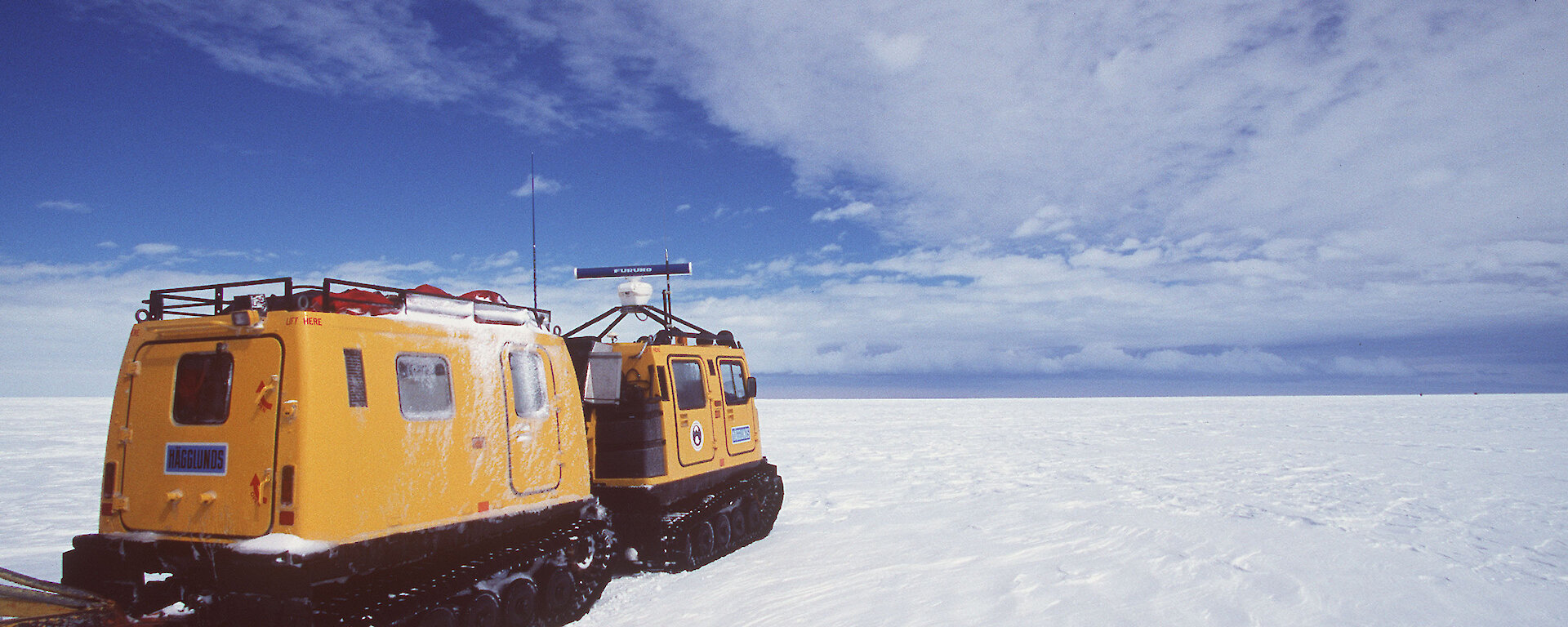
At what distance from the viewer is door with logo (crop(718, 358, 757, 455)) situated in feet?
31.1

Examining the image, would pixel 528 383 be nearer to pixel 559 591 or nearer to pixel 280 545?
pixel 559 591

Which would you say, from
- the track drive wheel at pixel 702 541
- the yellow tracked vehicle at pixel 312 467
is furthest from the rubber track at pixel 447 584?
the track drive wheel at pixel 702 541

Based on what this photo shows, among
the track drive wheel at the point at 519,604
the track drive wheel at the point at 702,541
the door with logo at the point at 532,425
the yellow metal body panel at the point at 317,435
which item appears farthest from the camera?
the track drive wheel at the point at 702,541

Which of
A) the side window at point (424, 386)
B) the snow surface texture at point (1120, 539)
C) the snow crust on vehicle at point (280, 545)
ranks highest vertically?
the side window at point (424, 386)

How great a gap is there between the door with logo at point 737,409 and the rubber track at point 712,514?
1.38 ft

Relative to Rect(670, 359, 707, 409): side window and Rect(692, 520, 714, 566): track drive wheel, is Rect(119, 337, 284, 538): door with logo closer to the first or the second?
Rect(670, 359, 707, 409): side window

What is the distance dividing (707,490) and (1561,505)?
41.7 ft

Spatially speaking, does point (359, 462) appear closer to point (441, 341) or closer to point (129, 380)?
point (441, 341)

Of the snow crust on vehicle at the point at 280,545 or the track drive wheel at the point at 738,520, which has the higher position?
the snow crust on vehicle at the point at 280,545

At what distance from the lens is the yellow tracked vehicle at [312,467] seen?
4.42 meters

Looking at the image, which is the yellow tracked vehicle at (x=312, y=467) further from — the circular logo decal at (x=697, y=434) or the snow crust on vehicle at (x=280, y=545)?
the circular logo decal at (x=697, y=434)

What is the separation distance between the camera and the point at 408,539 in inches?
194

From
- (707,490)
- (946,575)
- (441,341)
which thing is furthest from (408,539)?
(946,575)

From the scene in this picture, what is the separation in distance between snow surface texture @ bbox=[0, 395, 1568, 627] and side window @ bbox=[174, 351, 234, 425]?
3.14 metres
